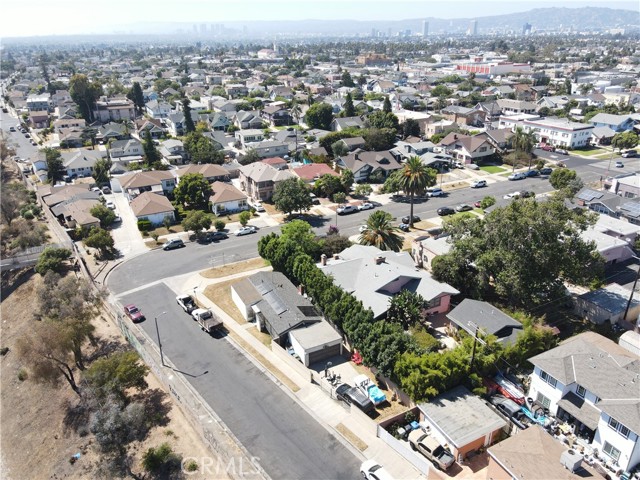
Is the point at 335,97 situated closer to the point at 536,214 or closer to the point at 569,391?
the point at 536,214

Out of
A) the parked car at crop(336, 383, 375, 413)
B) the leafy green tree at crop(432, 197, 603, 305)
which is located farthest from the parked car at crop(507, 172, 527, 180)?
the parked car at crop(336, 383, 375, 413)

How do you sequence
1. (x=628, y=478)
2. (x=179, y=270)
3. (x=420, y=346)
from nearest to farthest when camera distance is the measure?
(x=628, y=478), (x=420, y=346), (x=179, y=270)

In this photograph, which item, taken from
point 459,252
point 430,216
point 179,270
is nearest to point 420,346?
point 459,252

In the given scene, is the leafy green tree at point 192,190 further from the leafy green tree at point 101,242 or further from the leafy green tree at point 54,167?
the leafy green tree at point 54,167

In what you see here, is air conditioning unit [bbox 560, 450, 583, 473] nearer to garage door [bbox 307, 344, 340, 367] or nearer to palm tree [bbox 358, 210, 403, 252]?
garage door [bbox 307, 344, 340, 367]

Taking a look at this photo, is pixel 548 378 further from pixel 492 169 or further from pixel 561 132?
pixel 561 132

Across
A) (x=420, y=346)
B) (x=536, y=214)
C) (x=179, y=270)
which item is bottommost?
(x=179, y=270)

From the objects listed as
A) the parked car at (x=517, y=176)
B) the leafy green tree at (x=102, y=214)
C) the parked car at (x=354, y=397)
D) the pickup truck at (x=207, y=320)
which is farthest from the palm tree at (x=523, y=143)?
the leafy green tree at (x=102, y=214)
